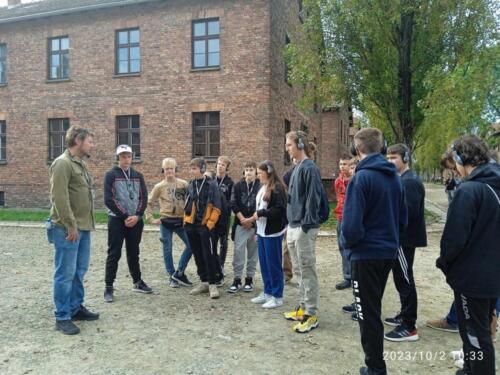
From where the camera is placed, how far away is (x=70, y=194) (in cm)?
463

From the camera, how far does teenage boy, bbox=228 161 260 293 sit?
6.00 metres

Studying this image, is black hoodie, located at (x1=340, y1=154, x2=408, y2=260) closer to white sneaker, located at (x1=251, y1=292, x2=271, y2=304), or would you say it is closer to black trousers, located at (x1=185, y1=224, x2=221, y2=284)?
white sneaker, located at (x1=251, y1=292, x2=271, y2=304)

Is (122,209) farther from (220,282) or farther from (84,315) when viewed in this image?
(220,282)

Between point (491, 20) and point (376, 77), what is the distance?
3643mm

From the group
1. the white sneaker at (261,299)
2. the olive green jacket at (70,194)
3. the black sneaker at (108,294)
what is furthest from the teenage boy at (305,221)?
the black sneaker at (108,294)

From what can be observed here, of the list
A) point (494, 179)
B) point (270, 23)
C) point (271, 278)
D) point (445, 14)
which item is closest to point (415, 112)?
point (445, 14)

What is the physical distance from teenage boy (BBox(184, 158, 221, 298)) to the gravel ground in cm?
42

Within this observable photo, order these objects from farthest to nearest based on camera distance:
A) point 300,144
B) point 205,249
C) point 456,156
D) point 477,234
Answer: point 205,249
point 300,144
point 456,156
point 477,234

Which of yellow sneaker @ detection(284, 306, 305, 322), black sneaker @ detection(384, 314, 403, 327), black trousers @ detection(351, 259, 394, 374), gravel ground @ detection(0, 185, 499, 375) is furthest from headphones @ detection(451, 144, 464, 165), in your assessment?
yellow sneaker @ detection(284, 306, 305, 322)

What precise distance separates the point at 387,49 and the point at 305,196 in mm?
11714

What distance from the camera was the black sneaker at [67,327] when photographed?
436 centimetres

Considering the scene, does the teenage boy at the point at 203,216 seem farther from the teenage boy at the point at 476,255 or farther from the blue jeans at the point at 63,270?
the teenage boy at the point at 476,255

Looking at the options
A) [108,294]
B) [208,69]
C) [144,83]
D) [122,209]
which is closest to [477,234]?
[122,209]

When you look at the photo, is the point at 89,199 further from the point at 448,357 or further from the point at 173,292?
the point at 448,357
